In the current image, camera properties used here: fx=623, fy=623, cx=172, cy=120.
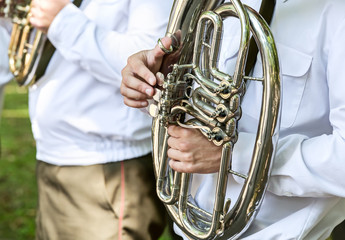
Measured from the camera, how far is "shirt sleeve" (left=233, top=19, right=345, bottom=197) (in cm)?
116

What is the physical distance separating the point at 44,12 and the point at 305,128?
948mm

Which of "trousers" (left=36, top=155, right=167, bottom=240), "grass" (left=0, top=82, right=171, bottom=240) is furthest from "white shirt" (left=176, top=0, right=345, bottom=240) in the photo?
"grass" (left=0, top=82, right=171, bottom=240)

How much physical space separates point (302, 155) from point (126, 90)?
1.50 feet

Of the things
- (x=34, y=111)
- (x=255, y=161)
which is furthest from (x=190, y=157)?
(x=34, y=111)

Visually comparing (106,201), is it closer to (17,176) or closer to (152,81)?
(152,81)

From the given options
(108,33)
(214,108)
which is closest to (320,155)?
(214,108)

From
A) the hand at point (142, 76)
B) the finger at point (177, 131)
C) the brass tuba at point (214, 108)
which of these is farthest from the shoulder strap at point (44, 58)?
the finger at point (177, 131)

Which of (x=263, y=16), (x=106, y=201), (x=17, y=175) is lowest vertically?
(x=17, y=175)

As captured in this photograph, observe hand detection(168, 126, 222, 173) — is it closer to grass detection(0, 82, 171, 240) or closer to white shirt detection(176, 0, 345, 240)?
white shirt detection(176, 0, 345, 240)

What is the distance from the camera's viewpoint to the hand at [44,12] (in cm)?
186

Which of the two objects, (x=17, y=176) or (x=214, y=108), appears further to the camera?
(x=17, y=176)

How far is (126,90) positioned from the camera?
1453mm

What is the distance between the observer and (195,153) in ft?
4.09

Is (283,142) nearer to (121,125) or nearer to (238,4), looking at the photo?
(238,4)
